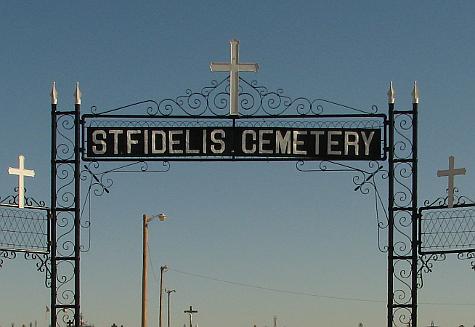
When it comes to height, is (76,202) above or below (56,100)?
below

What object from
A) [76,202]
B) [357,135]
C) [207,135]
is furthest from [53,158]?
[357,135]

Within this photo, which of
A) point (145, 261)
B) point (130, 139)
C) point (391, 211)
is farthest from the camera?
point (145, 261)

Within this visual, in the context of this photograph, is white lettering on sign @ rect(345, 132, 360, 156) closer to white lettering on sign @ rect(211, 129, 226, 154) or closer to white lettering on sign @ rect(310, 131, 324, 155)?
white lettering on sign @ rect(310, 131, 324, 155)

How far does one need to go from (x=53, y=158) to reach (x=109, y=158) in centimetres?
109

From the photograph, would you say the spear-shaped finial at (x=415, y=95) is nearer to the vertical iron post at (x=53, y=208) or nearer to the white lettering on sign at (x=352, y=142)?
the white lettering on sign at (x=352, y=142)

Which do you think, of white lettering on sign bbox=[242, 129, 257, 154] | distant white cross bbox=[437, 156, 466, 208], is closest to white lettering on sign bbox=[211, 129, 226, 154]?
white lettering on sign bbox=[242, 129, 257, 154]

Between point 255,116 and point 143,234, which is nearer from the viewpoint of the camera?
point 255,116

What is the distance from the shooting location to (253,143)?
18922 mm

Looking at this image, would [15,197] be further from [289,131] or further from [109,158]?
[289,131]

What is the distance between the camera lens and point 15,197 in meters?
19.3

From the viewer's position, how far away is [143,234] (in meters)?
31.0

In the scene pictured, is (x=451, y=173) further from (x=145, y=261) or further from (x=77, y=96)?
(x=145, y=261)

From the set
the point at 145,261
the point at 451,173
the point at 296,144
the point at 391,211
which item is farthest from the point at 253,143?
the point at 145,261

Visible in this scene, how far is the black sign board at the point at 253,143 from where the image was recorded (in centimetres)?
1891
